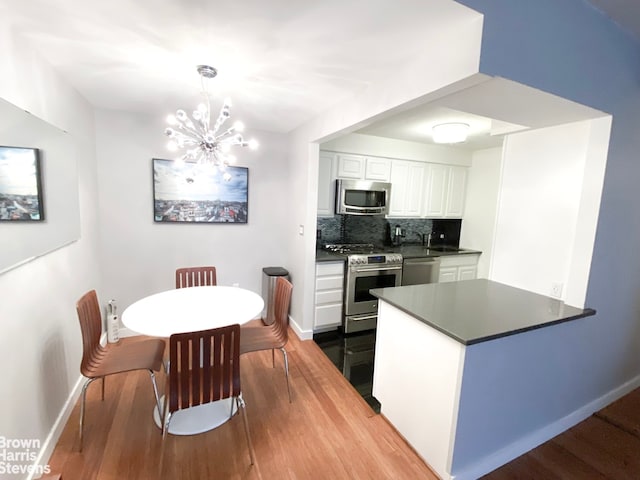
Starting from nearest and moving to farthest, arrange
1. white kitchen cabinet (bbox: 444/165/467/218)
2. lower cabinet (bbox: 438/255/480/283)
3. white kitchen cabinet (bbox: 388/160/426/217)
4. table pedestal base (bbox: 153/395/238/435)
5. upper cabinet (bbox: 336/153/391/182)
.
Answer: table pedestal base (bbox: 153/395/238/435), upper cabinet (bbox: 336/153/391/182), white kitchen cabinet (bbox: 388/160/426/217), lower cabinet (bbox: 438/255/480/283), white kitchen cabinet (bbox: 444/165/467/218)

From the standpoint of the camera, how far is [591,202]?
5.74ft

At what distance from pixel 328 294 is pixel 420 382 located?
163 cm

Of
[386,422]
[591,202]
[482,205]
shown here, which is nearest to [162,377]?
[386,422]

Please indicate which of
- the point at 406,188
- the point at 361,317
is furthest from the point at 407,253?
the point at 361,317

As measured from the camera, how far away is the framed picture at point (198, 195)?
2.98m

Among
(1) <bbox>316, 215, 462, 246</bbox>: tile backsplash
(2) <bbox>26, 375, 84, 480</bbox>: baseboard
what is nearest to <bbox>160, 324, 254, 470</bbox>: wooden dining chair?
(2) <bbox>26, 375, 84, 480</bbox>: baseboard

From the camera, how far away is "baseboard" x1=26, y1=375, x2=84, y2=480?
1.52 metres

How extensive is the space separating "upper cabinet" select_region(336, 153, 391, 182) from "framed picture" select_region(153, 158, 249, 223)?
1132mm

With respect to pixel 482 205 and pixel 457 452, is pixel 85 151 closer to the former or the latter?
pixel 457 452

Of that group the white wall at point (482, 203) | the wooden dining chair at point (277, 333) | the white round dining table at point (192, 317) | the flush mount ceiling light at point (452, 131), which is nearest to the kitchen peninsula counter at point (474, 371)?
the wooden dining chair at point (277, 333)

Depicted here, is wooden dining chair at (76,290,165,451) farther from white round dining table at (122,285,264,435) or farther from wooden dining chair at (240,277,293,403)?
wooden dining chair at (240,277,293,403)

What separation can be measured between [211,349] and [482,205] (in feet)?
13.3

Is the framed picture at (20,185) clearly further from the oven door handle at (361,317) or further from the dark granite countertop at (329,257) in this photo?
the oven door handle at (361,317)

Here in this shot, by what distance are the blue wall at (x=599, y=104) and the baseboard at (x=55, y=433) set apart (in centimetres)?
291
